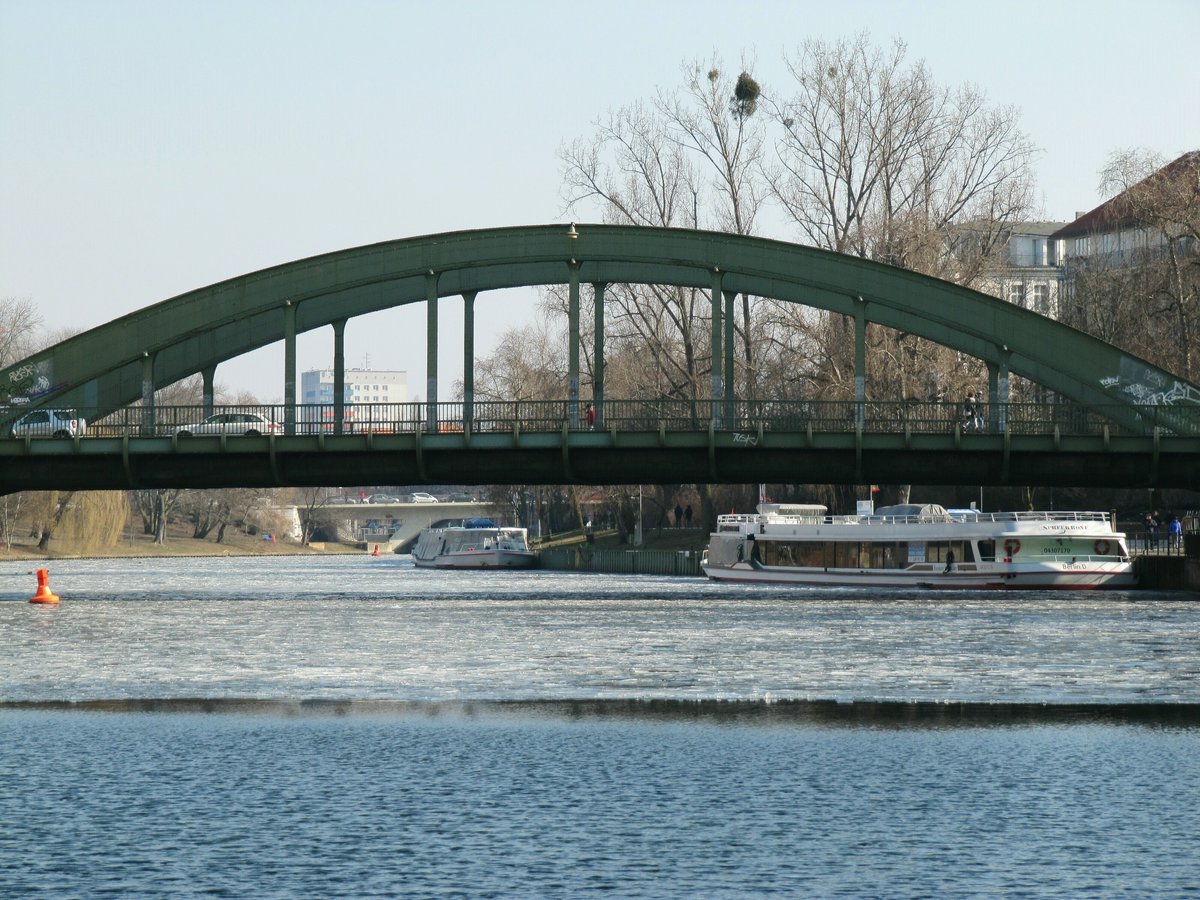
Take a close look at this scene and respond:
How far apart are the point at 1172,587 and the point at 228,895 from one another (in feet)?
176

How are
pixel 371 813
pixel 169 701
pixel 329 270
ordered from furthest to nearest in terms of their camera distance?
pixel 329 270
pixel 169 701
pixel 371 813

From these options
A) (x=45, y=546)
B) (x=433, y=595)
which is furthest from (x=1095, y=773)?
(x=45, y=546)

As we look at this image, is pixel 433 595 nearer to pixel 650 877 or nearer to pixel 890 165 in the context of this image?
pixel 890 165

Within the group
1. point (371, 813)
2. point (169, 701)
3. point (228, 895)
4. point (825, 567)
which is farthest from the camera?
point (825, 567)

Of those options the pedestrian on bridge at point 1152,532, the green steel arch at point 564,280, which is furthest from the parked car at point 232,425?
the pedestrian on bridge at point 1152,532

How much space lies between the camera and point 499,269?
205 ft

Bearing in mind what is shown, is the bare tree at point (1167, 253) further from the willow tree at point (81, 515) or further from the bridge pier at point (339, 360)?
the willow tree at point (81, 515)

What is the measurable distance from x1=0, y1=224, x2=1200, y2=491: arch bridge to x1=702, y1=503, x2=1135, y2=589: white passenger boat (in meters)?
5.62

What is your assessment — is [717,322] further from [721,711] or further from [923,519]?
[721,711]

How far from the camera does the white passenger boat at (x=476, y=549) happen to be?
116 meters

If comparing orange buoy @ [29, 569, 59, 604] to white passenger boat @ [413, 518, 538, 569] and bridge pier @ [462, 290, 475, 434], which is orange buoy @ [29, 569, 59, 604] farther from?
white passenger boat @ [413, 518, 538, 569]

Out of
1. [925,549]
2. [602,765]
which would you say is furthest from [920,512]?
[602,765]

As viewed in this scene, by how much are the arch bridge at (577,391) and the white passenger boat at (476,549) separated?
5370 centimetres

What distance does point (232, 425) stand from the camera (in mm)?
56781
